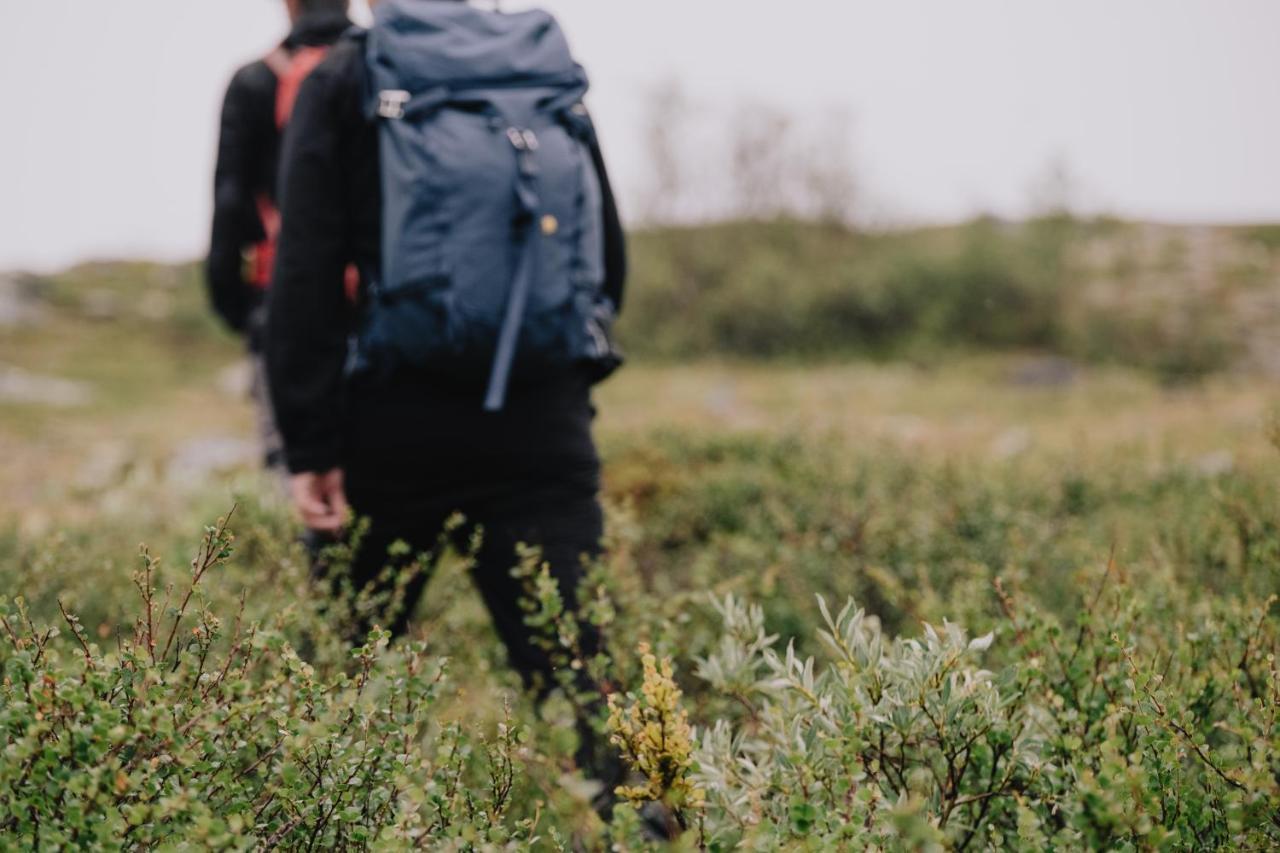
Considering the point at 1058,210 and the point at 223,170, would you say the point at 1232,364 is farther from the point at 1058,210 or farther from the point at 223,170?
the point at 223,170

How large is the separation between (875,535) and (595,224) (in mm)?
2186

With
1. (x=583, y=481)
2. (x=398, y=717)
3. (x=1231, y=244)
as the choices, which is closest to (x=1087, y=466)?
(x=583, y=481)

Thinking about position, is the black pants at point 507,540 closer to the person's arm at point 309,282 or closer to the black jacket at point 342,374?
the black jacket at point 342,374

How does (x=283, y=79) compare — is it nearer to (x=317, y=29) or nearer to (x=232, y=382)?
(x=317, y=29)

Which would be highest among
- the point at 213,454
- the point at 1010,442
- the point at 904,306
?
the point at 1010,442

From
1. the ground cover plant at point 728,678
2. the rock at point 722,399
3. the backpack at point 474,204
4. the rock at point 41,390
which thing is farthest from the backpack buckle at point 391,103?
the rock at point 41,390

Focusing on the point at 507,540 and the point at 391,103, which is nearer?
the point at 391,103

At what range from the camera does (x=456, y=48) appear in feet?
7.07

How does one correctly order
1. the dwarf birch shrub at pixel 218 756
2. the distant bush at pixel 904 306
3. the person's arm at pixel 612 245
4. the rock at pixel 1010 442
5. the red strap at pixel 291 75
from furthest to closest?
the distant bush at pixel 904 306
the rock at pixel 1010 442
the red strap at pixel 291 75
the person's arm at pixel 612 245
the dwarf birch shrub at pixel 218 756

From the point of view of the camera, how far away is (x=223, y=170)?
117 inches

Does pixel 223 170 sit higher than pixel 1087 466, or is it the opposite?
pixel 223 170

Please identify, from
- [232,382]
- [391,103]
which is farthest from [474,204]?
[232,382]

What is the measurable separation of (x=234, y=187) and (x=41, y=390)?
1726 centimetres

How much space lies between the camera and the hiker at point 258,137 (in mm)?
2812
